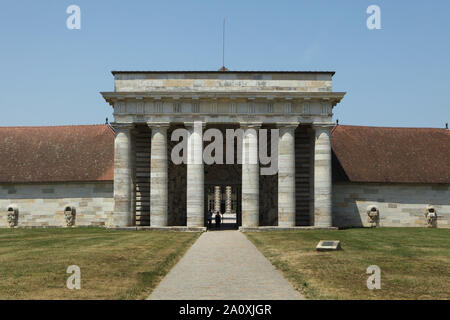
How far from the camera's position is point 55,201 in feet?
136

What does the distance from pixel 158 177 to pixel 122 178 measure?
273 cm

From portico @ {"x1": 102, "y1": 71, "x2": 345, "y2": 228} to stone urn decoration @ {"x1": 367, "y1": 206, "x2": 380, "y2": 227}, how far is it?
596 centimetres

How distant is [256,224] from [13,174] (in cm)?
2123

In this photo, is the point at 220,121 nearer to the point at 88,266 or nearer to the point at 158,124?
the point at 158,124

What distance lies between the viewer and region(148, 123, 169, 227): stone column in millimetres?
36000

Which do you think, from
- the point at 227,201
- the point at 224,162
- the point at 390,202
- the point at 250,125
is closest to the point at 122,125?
the point at 250,125

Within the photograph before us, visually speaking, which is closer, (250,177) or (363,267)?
(363,267)

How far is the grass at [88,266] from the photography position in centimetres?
1274

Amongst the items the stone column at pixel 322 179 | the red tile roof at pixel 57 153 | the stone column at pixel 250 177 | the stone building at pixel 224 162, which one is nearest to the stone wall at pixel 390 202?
the stone building at pixel 224 162

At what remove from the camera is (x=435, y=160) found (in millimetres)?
43062

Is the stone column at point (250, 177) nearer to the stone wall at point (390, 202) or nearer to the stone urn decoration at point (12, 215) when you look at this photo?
the stone wall at point (390, 202)

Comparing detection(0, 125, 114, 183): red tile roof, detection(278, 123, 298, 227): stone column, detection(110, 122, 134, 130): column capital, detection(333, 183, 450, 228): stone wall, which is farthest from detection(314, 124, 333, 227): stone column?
detection(0, 125, 114, 183): red tile roof
